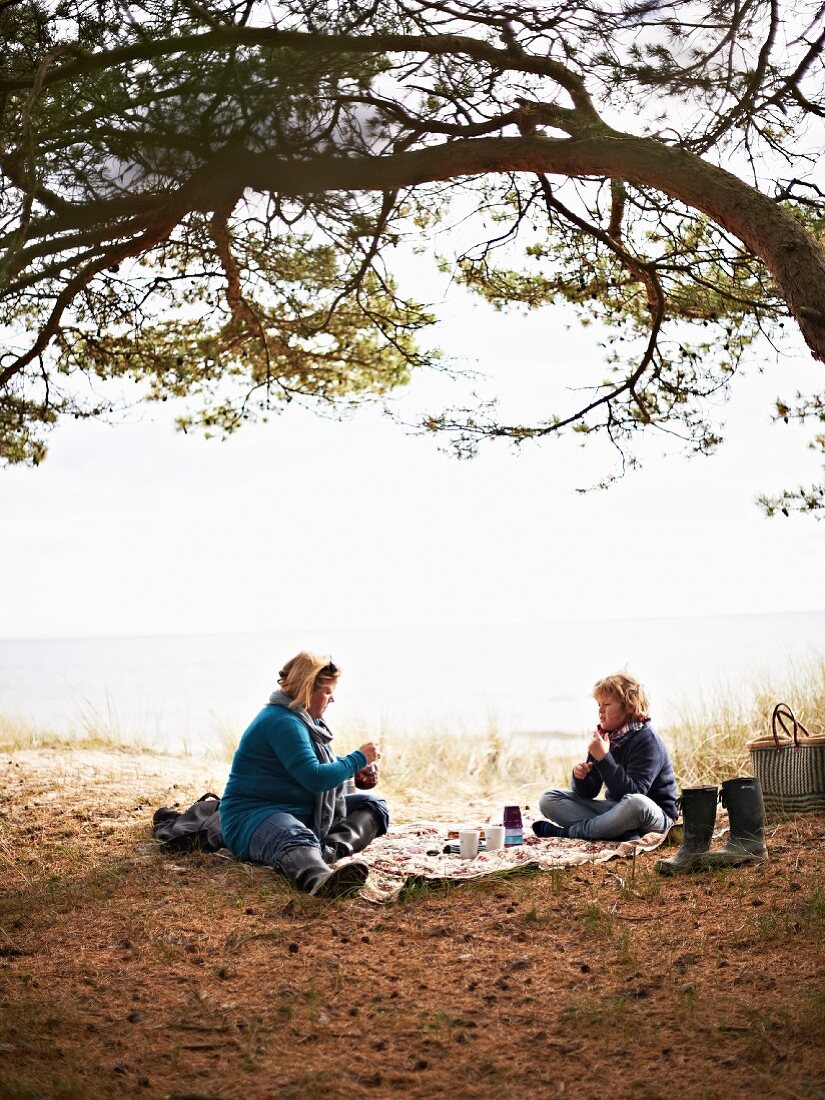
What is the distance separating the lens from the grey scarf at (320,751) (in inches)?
170

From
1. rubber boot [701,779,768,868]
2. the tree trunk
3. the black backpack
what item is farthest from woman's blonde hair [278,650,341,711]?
the tree trunk

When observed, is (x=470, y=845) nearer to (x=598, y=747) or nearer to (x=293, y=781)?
(x=598, y=747)

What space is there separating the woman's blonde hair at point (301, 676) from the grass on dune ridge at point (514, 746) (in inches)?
113

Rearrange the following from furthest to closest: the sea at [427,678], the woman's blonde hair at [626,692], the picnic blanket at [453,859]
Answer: the sea at [427,678] < the woman's blonde hair at [626,692] < the picnic blanket at [453,859]

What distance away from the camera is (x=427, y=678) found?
3931 cm

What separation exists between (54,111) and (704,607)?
105 meters

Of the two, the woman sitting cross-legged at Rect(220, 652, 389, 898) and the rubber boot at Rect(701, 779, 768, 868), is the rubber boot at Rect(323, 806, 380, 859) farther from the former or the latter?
the rubber boot at Rect(701, 779, 768, 868)

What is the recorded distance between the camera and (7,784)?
618 centimetres

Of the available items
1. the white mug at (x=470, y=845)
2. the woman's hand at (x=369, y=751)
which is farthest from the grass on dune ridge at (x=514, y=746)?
the woman's hand at (x=369, y=751)

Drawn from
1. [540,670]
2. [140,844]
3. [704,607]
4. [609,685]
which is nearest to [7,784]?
[140,844]

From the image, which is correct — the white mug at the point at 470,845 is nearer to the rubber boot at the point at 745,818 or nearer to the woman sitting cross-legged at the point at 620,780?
the woman sitting cross-legged at the point at 620,780

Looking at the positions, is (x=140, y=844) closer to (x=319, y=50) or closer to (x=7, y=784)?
Answer: (x=7, y=784)

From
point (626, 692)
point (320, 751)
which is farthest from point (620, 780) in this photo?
point (320, 751)

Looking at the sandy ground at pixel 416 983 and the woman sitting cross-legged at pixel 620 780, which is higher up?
the woman sitting cross-legged at pixel 620 780
